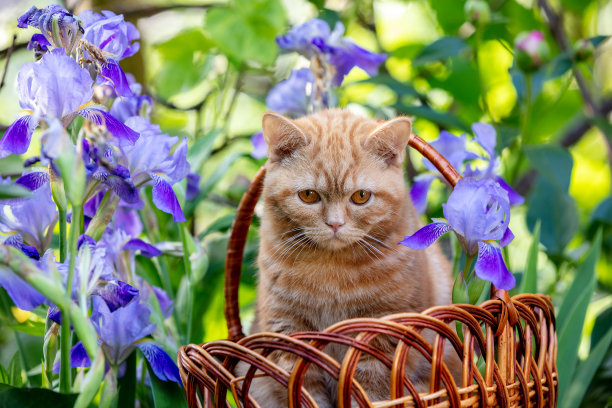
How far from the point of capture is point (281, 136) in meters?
1.07

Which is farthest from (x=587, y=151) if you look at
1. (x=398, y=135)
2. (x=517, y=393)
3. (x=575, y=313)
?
(x=517, y=393)

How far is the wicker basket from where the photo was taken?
691mm

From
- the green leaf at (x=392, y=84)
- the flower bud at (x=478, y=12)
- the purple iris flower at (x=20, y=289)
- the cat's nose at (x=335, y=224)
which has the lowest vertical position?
the purple iris flower at (x=20, y=289)

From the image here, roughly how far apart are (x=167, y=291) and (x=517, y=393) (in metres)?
0.68

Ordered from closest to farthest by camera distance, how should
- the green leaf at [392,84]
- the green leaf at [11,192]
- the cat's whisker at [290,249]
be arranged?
the green leaf at [11,192]
the cat's whisker at [290,249]
the green leaf at [392,84]

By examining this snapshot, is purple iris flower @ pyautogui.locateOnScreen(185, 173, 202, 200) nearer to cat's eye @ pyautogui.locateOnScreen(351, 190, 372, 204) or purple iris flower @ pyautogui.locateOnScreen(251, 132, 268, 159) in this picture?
purple iris flower @ pyautogui.locateOnScreen(251, 132, 268, 159)

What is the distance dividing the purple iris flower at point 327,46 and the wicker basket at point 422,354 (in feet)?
1.49

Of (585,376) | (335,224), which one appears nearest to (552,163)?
(585,376)

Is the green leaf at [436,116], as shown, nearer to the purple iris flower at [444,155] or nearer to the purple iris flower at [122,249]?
the purple iris flower at [444,155]

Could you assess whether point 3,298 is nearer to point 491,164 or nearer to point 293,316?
point 293,316

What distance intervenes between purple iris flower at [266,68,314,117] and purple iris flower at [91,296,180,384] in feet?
2.12

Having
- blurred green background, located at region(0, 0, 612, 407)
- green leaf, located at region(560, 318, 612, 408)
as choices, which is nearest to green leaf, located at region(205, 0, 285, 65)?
blurred green background, located at region(0, 0, 612, 407)

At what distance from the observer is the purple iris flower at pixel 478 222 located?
830mm

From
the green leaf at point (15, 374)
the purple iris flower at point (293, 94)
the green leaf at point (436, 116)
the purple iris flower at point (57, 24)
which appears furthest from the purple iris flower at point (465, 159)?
the green leaf at point (15, 374)
